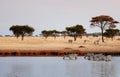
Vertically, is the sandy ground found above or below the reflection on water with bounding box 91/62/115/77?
above

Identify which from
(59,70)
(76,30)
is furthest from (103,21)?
(59,70)

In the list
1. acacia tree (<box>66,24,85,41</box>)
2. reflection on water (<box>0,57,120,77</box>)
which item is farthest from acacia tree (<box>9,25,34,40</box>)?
reflection on water (<box>0,57,120,77</box>)

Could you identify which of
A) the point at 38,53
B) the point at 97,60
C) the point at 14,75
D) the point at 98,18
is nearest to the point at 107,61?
the point at 97,60

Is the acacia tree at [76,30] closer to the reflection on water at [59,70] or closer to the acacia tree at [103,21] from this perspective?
the acacia tree at [103,21]

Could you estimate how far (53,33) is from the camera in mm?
151125

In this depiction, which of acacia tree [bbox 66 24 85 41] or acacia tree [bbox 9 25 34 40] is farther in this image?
acacia tree [bbox 9 25 34 40]

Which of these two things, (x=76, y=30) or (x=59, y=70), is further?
(x=76, y=30)

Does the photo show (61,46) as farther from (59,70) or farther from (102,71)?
(102,71)

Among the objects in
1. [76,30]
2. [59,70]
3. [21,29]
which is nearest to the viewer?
[59,70]

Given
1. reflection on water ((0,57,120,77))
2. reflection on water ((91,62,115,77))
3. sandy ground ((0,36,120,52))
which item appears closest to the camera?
reflection on water ((91,62,115,77))

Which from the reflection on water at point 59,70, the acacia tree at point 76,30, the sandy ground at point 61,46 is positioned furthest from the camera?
the acacia tree at point 76,30

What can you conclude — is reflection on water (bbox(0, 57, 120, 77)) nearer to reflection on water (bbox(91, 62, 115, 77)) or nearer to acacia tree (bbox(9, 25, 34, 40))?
reflection on water (bbox(91, 62, 115, 77))

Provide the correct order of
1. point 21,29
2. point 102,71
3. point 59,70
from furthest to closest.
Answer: point 21,29, point 59,70, point 102,71

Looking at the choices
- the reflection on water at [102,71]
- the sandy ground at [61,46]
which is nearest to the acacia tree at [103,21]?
the sandy ground at [61,46]
